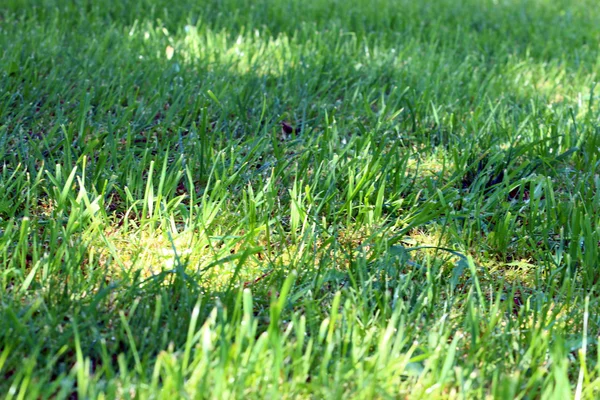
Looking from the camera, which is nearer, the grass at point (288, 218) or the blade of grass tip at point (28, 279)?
the grass at point (288, 218)

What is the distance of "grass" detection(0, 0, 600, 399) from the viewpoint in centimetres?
140

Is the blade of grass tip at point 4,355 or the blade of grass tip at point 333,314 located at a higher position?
the blade of grass tip at point 333,314

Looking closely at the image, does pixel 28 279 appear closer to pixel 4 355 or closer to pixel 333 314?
pixel 4 355

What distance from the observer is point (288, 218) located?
217cm

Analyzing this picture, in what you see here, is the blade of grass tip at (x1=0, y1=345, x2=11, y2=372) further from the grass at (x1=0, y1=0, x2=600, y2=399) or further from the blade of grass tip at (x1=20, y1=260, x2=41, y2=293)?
the blade of grass tip at (x1=20, y1=260, x2=41, y2=293)

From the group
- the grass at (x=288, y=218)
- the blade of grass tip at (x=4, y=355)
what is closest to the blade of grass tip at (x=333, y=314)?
the grass at (x=288, y=218)

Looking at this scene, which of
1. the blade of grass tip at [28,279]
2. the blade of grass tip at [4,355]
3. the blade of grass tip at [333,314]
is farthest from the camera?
the blade of grass tip at [28,279]

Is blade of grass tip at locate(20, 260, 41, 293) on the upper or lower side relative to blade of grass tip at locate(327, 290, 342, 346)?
lower

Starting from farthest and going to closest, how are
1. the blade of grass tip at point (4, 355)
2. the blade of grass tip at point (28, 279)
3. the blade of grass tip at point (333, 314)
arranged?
the blade of grass tip at point (28, 279) → the blade of grass tip at point (333, 314) → the blade of grass tip at point (4, 355)

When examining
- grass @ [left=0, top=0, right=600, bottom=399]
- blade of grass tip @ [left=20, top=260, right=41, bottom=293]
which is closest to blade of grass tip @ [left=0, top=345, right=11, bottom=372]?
grass @ [left=0, top=0, right=600, bottom=399]

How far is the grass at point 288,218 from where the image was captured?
140 cm

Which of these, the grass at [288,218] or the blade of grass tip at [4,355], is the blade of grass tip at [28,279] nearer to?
the grass at [288,218]

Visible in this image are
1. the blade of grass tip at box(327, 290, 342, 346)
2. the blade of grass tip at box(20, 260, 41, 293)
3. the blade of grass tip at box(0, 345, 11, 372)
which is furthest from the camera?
the blade of grass tip at box(20, 260, 41, 293)

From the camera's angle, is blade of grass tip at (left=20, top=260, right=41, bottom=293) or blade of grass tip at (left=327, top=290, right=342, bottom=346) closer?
blade of grass tip at (left=327, top=290, right=342, bottom=346)
